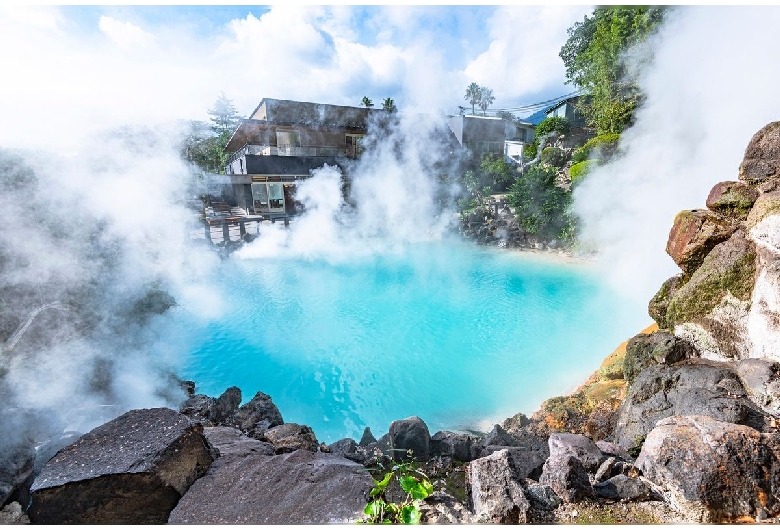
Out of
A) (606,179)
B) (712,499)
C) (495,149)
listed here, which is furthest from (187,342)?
(495,149)

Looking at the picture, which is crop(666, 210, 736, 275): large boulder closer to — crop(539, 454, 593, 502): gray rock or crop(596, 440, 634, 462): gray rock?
crop(596, 440, 634, 462): gray rock

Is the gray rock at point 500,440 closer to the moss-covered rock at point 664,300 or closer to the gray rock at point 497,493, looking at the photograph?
the gray rock at point 497,493

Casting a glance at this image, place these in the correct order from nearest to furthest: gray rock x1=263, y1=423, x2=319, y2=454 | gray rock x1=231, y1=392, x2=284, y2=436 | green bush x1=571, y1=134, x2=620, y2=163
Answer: gray rock x1=263, y1=423, x2=319, y2=454 → gray rock x1=231, y1=392, x2=284, y2=436 → green bush x1=571, y1=134, x2=620, y2=163

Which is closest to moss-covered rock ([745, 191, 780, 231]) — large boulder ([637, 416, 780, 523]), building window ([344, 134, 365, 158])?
large boulder ([637, 416, 780, 523])

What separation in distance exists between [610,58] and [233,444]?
73.5ft

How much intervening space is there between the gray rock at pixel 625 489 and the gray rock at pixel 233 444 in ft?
9.86

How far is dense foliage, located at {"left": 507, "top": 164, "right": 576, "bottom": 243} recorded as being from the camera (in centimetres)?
1767

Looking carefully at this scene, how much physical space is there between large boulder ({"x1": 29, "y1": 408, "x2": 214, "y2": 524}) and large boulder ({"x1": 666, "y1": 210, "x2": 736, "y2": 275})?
21.7 ft

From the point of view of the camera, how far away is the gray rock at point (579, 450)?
327cm

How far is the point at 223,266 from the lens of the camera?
15469mm

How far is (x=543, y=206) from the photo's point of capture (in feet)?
60.1

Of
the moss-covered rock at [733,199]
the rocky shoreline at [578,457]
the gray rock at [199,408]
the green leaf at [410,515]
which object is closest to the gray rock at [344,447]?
the rocky shoreline at [578,457]

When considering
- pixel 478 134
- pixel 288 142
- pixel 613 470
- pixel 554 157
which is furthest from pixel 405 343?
pixel 478 134

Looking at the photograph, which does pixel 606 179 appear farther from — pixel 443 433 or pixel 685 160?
pixel 443 433
